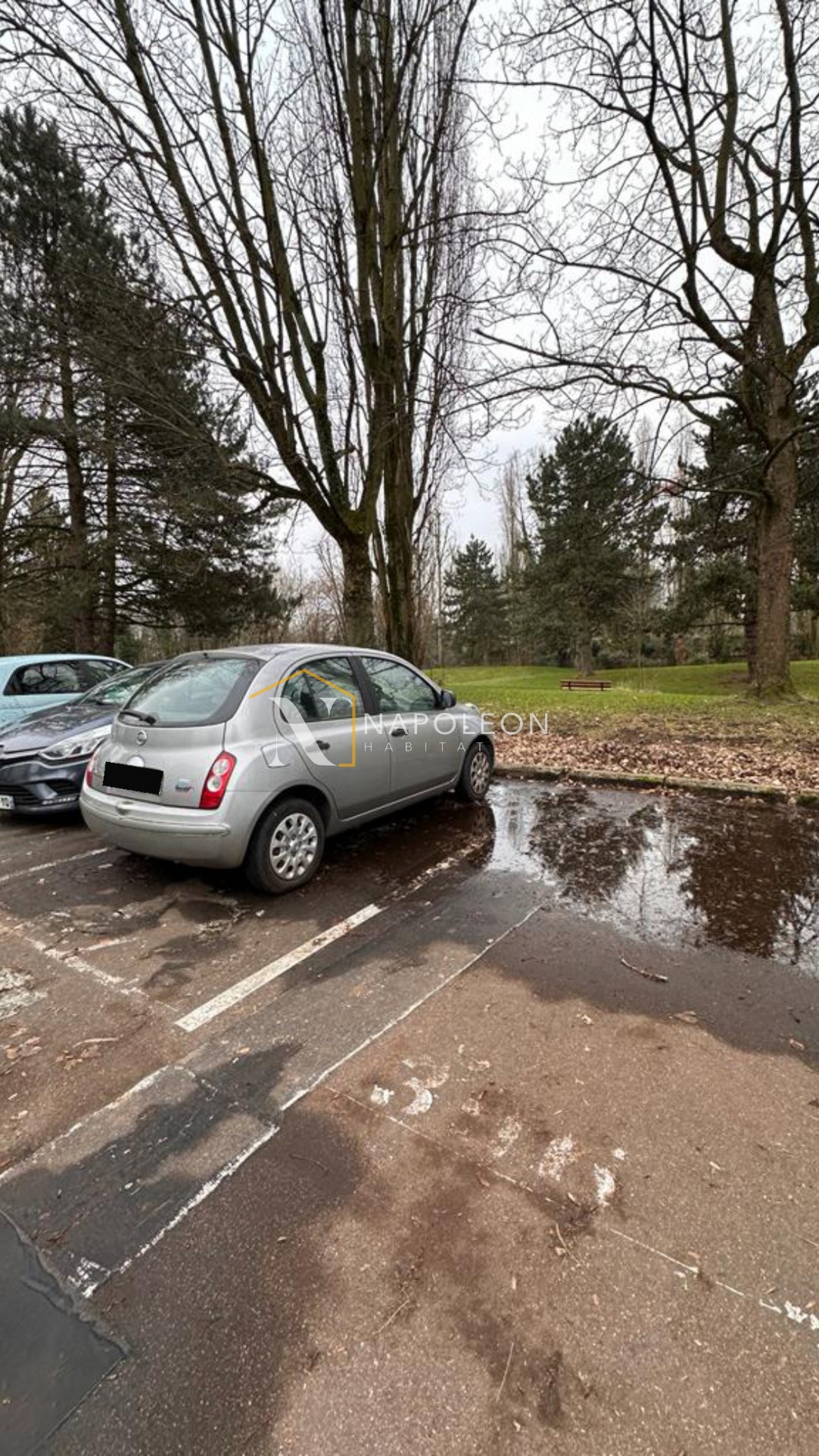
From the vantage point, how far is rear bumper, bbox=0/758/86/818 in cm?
550

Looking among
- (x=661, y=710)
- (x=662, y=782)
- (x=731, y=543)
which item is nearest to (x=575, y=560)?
(x=731, y=543)

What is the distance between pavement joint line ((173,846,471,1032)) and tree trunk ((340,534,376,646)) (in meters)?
6.10

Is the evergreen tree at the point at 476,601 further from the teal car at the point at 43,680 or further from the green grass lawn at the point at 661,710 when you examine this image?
the teal car at the point at 43,680

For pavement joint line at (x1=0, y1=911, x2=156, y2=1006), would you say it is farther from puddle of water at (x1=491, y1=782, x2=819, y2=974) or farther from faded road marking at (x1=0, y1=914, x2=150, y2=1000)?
puddle of water at (x1=491, y1=782, x2=819, y2=974)

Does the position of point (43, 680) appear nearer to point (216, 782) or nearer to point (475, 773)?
point (216, 782)

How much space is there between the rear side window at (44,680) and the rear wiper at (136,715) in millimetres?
4364

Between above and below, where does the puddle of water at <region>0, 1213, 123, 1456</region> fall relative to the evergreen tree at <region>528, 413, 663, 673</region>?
below

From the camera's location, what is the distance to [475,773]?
5961mm

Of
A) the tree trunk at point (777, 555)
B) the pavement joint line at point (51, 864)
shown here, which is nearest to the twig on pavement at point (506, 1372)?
the pavement joint line at point (51, 864)

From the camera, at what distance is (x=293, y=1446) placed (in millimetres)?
1229

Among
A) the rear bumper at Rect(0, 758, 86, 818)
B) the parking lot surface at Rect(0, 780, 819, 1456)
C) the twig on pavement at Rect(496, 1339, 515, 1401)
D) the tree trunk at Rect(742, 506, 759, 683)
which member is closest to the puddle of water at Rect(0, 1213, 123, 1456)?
the parking lot surface at Rect(0, 780, 819, 1456)

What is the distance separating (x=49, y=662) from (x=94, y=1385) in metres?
8.15

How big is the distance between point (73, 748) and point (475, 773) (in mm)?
3989

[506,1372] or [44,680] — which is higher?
[44,680]
